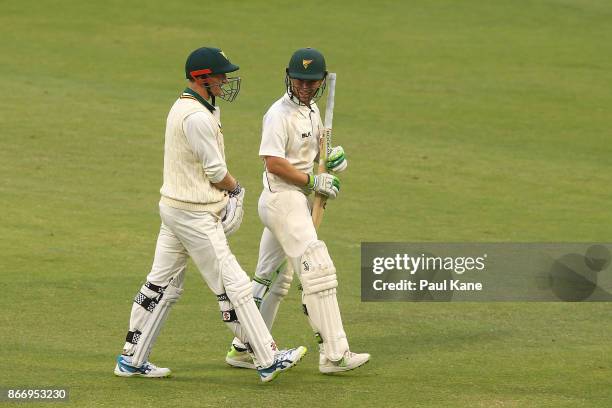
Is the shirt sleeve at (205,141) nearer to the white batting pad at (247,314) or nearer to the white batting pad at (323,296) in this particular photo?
the white batting pad at (247,314)

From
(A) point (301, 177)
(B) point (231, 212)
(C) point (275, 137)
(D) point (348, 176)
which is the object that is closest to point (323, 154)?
(A) point (301, 177)

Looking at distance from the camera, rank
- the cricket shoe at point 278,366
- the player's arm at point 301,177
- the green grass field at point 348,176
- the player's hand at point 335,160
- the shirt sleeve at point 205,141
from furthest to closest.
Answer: the player's hand at point 335,160 < the green grass field at point 348,176 < the player's arm at point 301,177 < the cricket shoe at point 278,366 < the shirt sleeve at point 205,141

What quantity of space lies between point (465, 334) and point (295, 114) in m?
2.53

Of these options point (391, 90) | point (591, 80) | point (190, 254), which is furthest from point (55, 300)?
point (591, 80)

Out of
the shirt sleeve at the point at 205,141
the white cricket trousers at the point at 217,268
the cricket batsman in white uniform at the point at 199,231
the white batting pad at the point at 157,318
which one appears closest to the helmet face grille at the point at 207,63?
the cricket batsman in white uniform at the point at 199,231

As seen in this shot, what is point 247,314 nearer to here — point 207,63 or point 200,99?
point 200,99

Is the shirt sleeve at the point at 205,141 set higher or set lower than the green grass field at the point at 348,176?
higher

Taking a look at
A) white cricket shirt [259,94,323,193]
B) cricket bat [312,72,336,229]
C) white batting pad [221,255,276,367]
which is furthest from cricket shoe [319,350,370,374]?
white cricket shirt [259,94,323,193]

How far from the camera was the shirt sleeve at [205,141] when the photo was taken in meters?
8.09

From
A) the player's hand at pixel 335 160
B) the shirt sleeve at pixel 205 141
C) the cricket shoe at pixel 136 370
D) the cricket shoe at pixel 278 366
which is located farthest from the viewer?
the player's hand at pixel 335 160

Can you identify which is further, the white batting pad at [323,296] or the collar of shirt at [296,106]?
the collar of shirt at [296,106]

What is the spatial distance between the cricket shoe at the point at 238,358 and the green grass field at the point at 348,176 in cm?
11

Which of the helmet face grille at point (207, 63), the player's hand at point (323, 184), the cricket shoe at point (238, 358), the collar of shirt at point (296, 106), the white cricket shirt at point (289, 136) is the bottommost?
the cricket shoe at point (238, 358)

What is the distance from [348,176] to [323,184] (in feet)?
25.0
